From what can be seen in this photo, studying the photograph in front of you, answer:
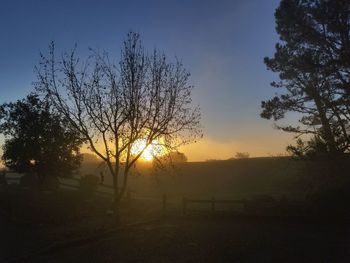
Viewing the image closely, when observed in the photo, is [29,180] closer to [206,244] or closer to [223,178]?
[206,244]

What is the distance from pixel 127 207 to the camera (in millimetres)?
28938

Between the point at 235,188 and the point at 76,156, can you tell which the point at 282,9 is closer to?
the point at 76,156

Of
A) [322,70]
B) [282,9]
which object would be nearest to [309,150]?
[322,70]

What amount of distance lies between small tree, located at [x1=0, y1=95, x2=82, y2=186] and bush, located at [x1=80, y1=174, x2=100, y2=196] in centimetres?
191

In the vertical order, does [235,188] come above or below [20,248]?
above

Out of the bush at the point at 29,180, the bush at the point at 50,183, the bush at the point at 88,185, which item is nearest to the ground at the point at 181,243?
the bush at the point at 88,185

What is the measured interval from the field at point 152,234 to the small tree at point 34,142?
2.58 metres

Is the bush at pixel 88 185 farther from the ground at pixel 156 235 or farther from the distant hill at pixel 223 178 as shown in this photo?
the distant hill at pixel 223 178

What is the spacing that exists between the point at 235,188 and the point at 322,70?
91.5 ft

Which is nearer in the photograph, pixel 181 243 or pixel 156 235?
pixel 181 243

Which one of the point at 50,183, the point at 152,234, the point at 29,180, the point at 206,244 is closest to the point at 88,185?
the point at 50,183

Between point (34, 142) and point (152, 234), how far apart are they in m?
17.0

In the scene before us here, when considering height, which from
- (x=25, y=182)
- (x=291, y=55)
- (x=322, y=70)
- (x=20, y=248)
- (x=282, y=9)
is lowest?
(x=20, y=248)

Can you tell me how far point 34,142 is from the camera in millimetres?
31594
